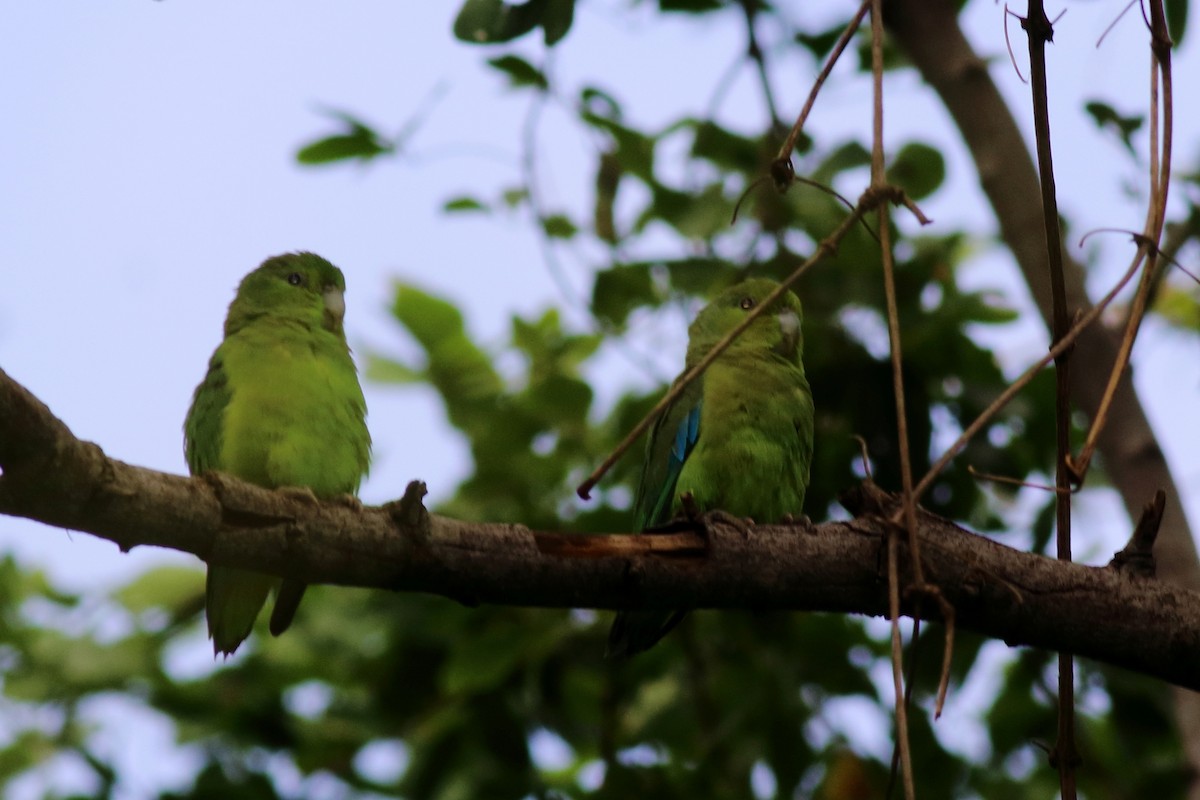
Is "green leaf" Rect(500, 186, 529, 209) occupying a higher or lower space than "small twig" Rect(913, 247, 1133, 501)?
higher

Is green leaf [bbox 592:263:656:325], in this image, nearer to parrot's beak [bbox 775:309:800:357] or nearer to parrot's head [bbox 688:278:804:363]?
parrot's head [bbox 688:278:804:363]

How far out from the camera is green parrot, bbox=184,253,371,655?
399 cm

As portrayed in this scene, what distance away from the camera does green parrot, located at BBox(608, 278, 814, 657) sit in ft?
14.7

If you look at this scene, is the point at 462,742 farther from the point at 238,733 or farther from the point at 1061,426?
the point at 1061,426

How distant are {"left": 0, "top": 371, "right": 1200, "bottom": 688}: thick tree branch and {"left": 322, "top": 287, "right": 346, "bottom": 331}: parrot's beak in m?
1.77

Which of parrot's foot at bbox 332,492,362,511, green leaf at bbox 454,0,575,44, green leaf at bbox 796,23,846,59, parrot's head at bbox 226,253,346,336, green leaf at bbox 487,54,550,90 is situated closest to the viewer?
parrot's foot at bbox 332,492,362,511

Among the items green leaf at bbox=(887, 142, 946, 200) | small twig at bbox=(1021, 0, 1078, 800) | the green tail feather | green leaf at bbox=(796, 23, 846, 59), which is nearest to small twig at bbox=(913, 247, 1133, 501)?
small twig at bbox=(1021, 0, 1078, 800)

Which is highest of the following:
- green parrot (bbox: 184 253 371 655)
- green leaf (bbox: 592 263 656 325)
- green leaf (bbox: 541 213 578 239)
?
green leaf (bbox: 541 213 578 239)

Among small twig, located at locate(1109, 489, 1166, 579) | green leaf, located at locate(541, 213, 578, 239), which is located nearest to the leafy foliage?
green leaf, located at locate(541, 213, 578, 239)

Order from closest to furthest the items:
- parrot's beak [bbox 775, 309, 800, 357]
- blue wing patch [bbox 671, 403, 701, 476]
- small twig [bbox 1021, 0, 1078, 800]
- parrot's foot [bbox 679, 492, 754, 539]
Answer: small twig [bbox 1021, 0, 1078, 800] → parrot's foot [bbox 679, 492, 754, 539] → blue wing patch [bbox 671, 403, 701, 476] → parrot's beak [bbox 775, 309, 800, 357]

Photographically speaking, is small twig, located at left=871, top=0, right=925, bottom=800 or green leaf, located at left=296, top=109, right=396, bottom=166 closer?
small twig, located at left=871, top=0, right=925, bottom=800

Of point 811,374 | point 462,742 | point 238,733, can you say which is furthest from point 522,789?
point 811,374

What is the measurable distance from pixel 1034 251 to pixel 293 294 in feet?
9.19

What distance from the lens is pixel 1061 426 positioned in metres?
2.83
